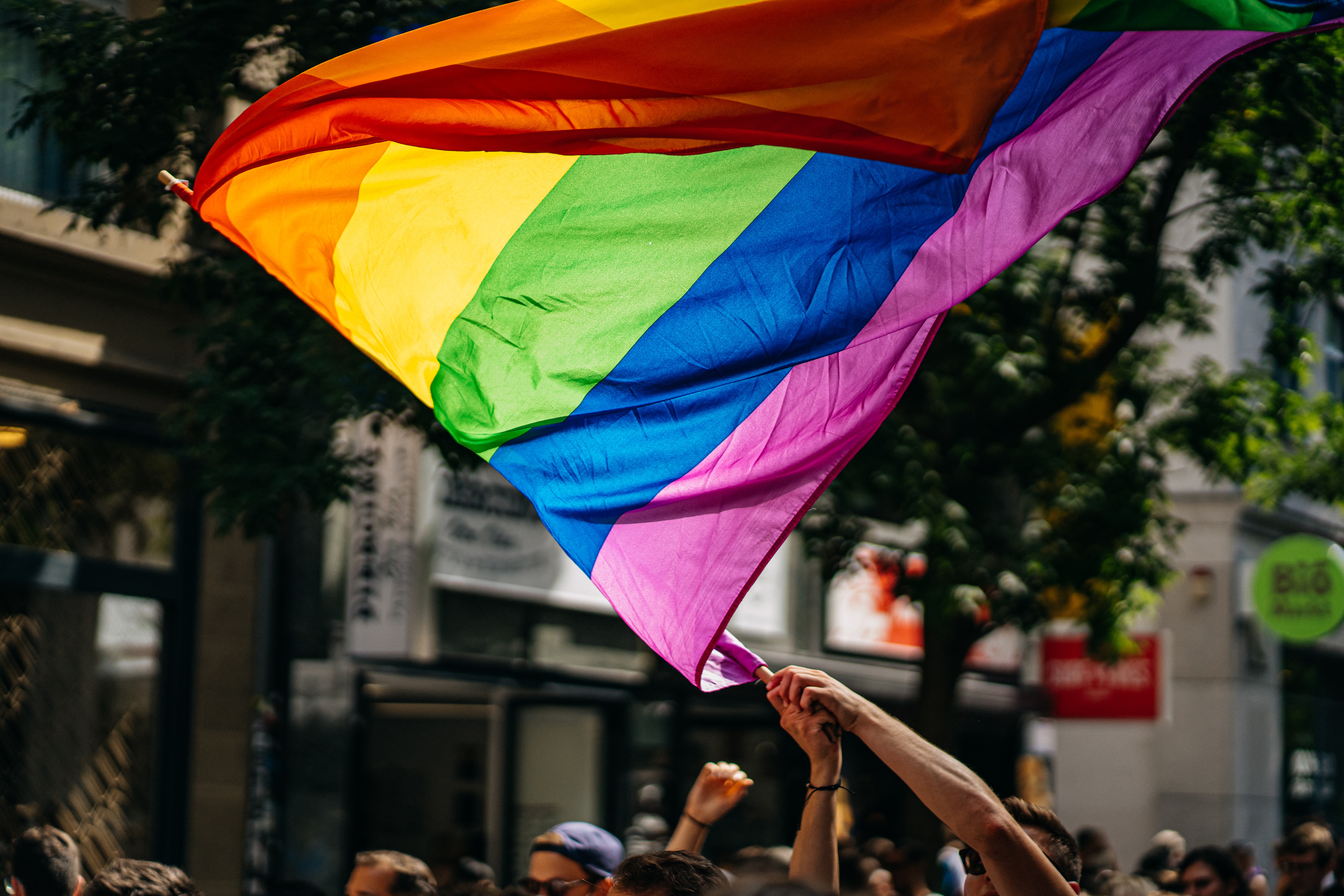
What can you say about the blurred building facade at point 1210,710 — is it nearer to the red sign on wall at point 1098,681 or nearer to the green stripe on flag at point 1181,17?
the red sign on wall at point 1098,681

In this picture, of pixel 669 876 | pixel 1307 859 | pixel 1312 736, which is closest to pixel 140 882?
pixel 669 876

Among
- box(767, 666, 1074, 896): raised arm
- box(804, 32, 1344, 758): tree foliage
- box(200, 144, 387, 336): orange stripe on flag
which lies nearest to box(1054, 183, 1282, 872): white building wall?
box(804, 32, 1344, 758): tree foliage

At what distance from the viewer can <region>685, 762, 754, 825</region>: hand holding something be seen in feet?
15.4

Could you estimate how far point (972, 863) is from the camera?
376 centimetres

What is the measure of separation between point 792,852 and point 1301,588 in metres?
16.3

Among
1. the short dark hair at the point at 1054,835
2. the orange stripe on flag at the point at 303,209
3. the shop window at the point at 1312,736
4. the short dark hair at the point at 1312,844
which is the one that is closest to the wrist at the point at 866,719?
the short dark hair at the point at 1054,835

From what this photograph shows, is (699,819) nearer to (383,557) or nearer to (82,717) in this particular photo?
(82,717)

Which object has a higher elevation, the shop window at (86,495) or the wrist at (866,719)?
the shop window at (86,495)

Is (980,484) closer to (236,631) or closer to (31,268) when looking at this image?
(236,631)

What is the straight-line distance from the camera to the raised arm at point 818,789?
3781mm

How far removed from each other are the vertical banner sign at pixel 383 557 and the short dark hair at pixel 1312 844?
6031mm

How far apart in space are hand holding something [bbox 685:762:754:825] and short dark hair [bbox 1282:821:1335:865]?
4142 mm

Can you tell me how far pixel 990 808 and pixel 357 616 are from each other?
8520 millimetres

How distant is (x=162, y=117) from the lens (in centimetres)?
830
